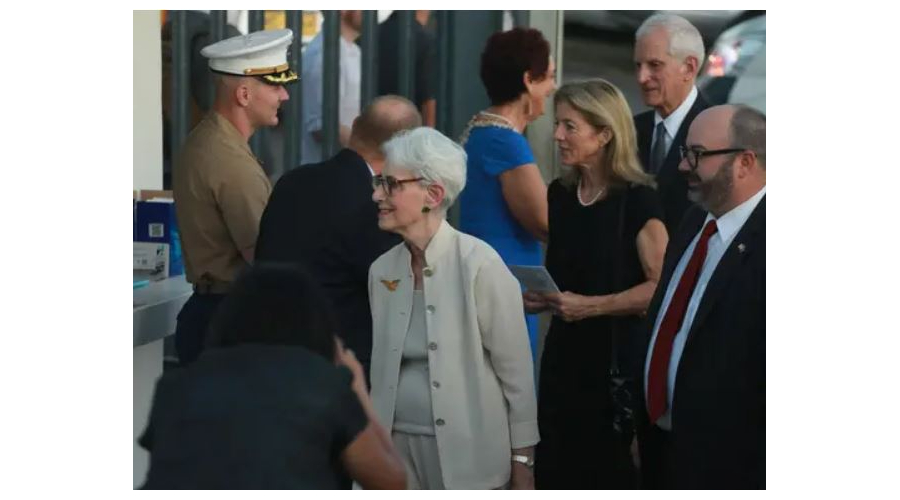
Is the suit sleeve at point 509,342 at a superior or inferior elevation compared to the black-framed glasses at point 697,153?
inferior

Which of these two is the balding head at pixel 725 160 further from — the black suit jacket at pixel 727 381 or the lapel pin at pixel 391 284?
the lapel pin at pixel 391 284

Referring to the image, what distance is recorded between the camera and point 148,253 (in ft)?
12.2

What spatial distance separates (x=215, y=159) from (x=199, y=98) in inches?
9.1

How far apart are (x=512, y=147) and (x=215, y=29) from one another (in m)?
0.93

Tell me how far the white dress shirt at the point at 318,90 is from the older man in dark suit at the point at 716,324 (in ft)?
3.71

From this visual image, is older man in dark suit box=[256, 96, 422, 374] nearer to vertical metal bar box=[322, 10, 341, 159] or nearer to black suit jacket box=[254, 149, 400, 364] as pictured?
black suit jacket box=[254, 149, 400, 364]

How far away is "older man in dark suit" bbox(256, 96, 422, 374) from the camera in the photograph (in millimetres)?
3307

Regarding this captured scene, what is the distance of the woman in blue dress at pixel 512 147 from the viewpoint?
3639 millimetres

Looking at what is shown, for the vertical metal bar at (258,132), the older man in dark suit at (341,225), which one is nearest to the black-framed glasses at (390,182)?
the older man in dark suit at (341,225)

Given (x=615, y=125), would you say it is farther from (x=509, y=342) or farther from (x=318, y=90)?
(x=318, y=90)

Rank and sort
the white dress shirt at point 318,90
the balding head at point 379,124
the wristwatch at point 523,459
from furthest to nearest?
the white dress shirt at point 318,90, the balding head at point 379,124, the wristwatch at point 523,459

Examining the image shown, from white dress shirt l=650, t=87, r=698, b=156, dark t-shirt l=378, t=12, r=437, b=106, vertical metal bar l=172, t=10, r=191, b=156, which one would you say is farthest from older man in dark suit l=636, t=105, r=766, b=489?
vertical metal bar l=172, t=10, r=191, b=156

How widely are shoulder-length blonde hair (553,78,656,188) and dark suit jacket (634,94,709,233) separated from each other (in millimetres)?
30
